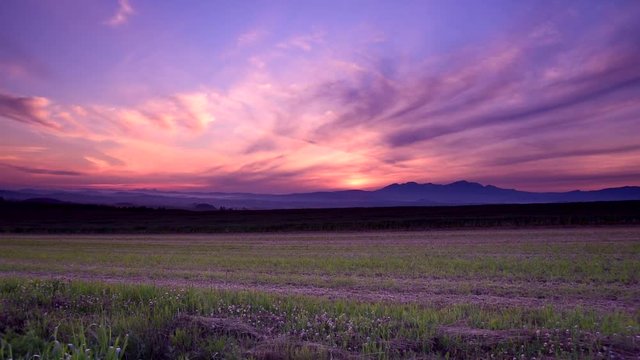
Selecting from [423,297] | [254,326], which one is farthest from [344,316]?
[423,297]

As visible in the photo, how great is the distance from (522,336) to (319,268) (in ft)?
39.7

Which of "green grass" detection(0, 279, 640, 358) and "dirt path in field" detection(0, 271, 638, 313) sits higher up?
"green grass" detection(0, 279, 640, 358)

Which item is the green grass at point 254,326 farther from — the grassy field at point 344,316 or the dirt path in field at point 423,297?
the dirt path in field at point 423,297

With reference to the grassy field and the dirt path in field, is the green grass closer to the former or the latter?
the grassy field

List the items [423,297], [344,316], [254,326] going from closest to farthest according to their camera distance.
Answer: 1. [254,326]
2. [344,316]
3. [423,297]

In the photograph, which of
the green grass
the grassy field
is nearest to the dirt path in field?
the grassy field

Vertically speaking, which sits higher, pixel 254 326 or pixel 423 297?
pixel 254 326

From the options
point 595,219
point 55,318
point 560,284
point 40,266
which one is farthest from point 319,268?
point 595,219

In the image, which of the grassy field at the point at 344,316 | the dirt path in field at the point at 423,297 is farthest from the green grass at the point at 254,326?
the dirt path in field at the point at 423,297

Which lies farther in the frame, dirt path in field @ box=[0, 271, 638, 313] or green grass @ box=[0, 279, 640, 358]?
dirt path in field @ box=[0, 271, 638, 313]

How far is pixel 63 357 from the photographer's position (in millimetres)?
3912

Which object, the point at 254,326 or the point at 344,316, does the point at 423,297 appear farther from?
the point at 254,326

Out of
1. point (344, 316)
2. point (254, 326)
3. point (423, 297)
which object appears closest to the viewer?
point (254, 326)

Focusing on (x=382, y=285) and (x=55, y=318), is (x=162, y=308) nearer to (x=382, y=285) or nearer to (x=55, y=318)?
(x=55, y=318)
